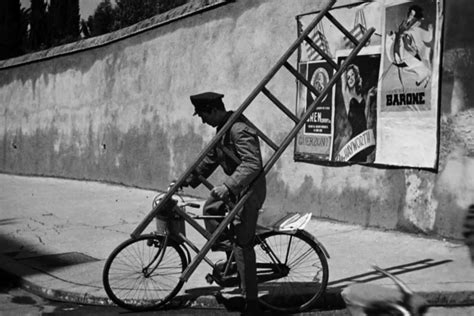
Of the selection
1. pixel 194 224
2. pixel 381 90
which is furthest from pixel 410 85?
pixel 194 224

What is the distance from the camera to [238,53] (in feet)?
34.2

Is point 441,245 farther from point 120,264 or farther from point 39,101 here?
point 39,101

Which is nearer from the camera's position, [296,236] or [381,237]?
[296,236]

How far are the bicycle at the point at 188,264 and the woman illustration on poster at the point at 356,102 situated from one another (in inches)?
121

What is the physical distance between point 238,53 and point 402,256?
4567 mm

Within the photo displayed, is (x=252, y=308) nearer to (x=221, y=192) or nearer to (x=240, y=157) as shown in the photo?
(x=221, y=192)

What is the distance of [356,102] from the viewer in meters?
8.41

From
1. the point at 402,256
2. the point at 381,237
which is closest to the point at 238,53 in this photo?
the point at 381,237

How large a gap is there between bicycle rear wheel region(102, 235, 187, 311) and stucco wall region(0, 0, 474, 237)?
852mm

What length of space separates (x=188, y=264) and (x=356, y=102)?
3838 millimetres

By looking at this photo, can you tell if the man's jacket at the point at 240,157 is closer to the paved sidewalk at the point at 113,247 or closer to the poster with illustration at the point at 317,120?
the paved sidewalk at the point at 113,247

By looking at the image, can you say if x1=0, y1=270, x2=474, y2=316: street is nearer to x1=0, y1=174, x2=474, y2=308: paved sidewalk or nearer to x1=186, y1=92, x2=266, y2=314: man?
x1=0, y1=174, x2=474, y2=308: paved sidewalk

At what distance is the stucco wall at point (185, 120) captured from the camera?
769 cm

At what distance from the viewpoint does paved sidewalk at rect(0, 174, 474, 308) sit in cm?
593
